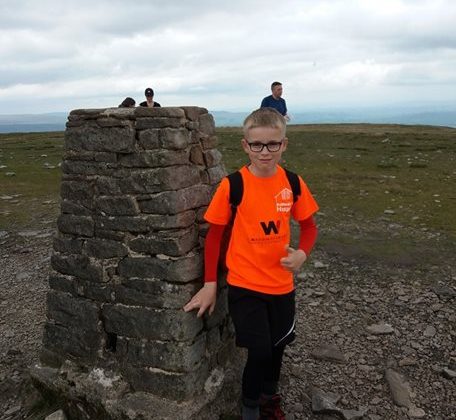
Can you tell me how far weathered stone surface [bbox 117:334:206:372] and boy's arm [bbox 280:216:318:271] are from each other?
Result: 1.47m

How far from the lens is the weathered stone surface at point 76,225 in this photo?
17.6 feet

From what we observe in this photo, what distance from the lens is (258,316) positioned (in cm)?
471

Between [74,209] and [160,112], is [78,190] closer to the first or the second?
[74,209]

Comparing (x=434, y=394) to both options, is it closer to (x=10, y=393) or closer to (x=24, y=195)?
(x=10, y=393)

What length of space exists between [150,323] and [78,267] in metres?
1.10

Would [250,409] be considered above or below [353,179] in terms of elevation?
below

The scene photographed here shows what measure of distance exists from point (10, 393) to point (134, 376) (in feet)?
6.96

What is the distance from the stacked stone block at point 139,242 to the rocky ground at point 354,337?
1.42 m

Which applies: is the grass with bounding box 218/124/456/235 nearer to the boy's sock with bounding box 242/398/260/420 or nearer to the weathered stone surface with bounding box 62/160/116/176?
the boy's sock with bounding box 242/398/260/420

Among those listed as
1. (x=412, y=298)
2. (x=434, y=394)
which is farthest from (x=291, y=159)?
(x=434, y=394)

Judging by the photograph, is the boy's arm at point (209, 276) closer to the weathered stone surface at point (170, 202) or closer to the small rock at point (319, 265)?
the weathered stone surface at point (170, 202)

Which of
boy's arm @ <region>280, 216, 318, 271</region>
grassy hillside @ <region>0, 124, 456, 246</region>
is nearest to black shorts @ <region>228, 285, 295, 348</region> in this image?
boy's arm @ <region>280, 216, 318, 271</region>

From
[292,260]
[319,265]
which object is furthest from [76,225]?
[319,265]

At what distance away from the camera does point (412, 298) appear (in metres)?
8.62
